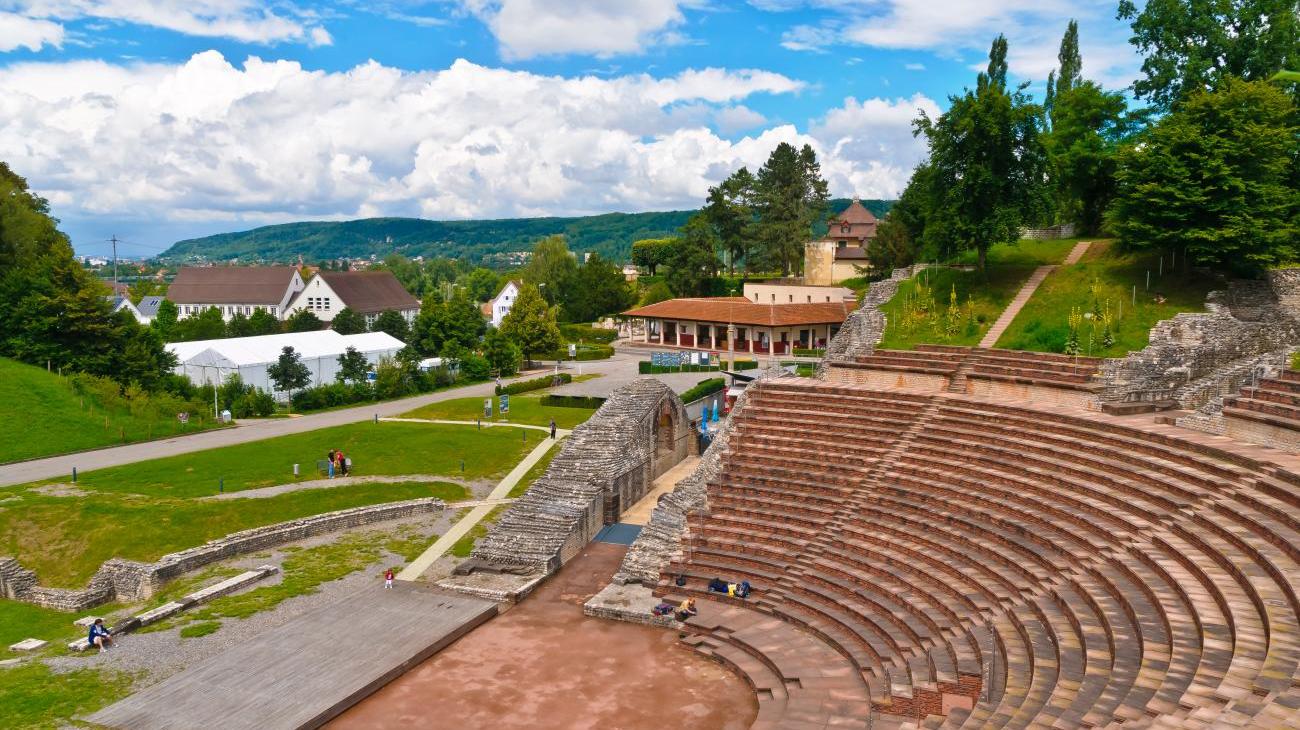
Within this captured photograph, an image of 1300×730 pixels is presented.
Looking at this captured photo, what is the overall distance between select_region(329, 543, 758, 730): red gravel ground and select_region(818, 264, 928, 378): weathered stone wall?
50.9 ft

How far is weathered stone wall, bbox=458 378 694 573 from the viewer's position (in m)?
25.7

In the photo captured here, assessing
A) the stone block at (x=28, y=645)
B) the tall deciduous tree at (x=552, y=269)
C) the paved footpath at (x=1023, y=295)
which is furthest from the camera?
the tall deciduous tree at (x=552, y=269)

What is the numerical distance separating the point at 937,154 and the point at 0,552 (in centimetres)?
3829

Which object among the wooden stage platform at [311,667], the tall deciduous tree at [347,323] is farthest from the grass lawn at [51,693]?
the tall deciduous tree at [347,323]

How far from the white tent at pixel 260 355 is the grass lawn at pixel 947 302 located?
3651 centimetres

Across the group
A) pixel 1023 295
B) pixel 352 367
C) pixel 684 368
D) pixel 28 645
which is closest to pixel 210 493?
pixel 28 645

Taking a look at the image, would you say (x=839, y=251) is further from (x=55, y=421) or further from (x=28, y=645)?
(x=28, y=645)

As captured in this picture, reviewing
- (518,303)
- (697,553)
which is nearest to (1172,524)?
(697,553)

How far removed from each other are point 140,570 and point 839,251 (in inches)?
2832

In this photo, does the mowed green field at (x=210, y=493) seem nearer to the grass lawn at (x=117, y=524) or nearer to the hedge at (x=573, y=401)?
the grass lawn at (x=117, y=524)

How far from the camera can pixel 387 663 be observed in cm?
1917

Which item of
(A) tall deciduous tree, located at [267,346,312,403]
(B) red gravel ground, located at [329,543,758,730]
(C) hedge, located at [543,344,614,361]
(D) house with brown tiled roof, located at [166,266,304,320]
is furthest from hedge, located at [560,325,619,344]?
(B) red gravel ground, located at [329,543,758,730]

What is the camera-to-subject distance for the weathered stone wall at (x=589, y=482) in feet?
84.4

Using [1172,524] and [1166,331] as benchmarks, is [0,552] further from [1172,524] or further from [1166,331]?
[1166,331]
